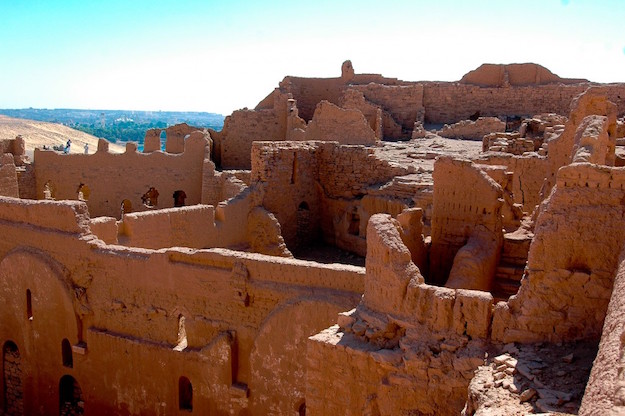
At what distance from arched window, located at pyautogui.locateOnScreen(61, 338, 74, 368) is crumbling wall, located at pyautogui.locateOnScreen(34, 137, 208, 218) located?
303 inches

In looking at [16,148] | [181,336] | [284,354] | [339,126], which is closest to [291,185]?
[339,126]

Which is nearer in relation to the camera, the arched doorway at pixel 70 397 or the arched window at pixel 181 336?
the arched window at pixel 181 336

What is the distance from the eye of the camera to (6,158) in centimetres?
1794

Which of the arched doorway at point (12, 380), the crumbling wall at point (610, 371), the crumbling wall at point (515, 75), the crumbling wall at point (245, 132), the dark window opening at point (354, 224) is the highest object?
the crumbling wall at point (515, 75)

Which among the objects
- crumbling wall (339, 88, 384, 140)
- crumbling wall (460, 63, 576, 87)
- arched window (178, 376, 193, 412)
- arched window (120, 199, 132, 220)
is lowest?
arched window (178, 376, 193, 412)

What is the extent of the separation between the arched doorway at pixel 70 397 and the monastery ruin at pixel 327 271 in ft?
0.13

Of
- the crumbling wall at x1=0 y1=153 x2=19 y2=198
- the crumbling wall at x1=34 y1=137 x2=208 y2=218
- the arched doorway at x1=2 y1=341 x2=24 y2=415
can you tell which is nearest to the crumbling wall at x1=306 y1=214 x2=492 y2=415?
the arched doorway at x1=2 y1=341 x2=24 y2=415

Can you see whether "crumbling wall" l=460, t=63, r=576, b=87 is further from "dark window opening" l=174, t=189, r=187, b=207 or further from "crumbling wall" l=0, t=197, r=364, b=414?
"crumbling wall" l=0, t=197, r=364, b=414

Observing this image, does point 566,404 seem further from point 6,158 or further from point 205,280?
point 6,158

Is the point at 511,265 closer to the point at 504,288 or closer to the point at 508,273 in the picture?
the point at 508,273

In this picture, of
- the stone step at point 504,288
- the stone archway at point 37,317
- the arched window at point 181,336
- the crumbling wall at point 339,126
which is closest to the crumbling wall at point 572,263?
the stone step at point 504,288

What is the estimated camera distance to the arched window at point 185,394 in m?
10.7

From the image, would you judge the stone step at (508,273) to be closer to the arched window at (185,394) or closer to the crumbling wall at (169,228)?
the arched window at (185,394)

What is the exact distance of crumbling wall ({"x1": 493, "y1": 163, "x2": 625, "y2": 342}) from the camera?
571 cm
